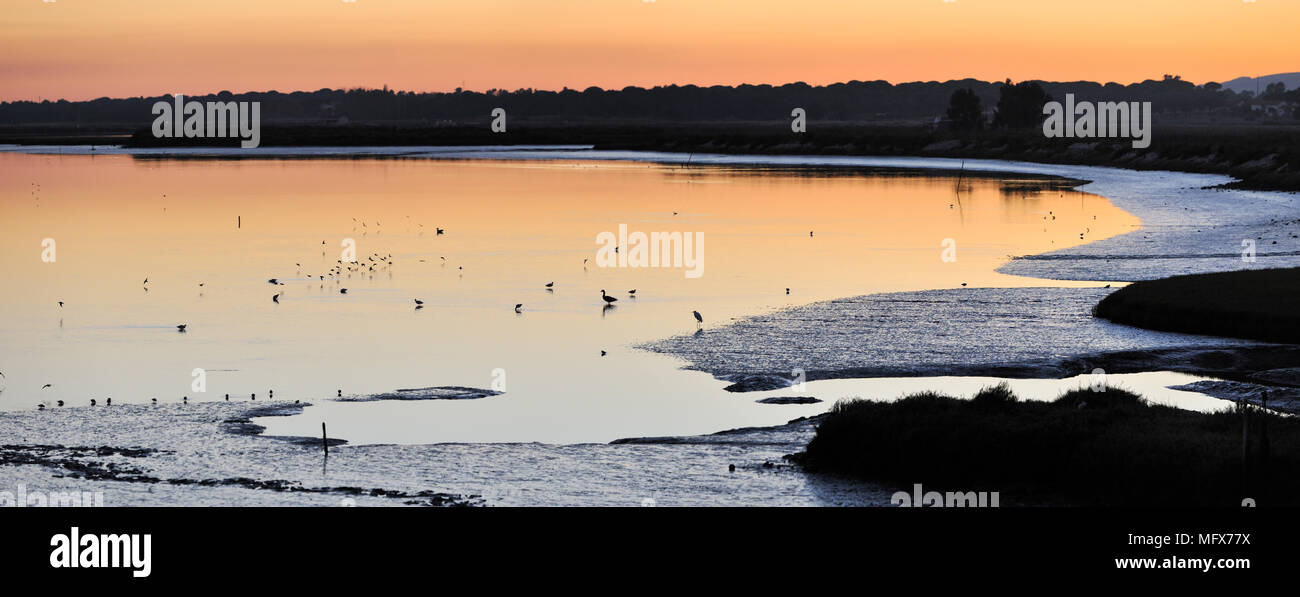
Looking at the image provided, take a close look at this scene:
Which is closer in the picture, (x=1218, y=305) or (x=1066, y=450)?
(x=1066, y=450)

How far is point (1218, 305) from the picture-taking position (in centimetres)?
2986

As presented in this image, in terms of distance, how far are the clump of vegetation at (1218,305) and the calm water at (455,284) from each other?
4.86m

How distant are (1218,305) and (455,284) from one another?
69.1ft

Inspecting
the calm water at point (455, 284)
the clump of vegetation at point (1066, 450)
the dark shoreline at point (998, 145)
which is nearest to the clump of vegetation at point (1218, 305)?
the calm water at point (455, 284)

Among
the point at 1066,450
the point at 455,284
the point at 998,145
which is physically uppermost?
the point at 998,145

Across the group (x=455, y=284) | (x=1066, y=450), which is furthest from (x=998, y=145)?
(x=1066, y=450)

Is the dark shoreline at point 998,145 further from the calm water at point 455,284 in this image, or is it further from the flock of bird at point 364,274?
the flock of bird at point 364,274

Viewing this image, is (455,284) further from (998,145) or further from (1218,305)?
(998,145)

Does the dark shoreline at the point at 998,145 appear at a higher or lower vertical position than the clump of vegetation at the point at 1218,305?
higher

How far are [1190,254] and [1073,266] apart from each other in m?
4.59

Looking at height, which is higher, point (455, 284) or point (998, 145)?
point (998, 145)

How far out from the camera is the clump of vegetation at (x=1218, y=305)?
28.2 meters
